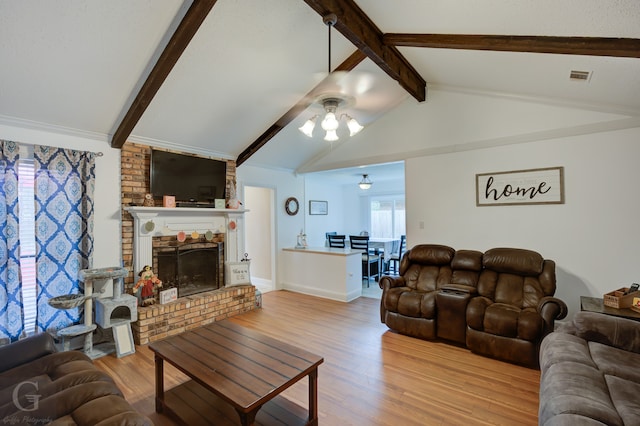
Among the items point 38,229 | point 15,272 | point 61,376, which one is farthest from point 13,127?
point 61,376

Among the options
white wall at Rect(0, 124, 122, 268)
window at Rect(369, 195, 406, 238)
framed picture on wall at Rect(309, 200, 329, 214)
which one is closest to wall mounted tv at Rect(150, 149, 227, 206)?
white wall at Rect(0, 124, 122, 268)

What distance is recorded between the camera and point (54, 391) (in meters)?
1.61

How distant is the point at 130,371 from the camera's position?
8.96 ft

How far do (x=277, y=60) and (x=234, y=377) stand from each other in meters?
2.95

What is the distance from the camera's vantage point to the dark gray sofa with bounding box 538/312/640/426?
136cm

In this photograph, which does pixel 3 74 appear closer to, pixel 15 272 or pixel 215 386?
pixel 15 272

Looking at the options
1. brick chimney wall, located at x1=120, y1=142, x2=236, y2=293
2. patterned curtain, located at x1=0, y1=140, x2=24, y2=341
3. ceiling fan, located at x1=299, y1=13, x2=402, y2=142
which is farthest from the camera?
brick chimney wall, located at x1=120, y1=142, x2=236, y2=293

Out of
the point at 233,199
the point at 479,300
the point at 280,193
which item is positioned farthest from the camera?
the point at 280,193

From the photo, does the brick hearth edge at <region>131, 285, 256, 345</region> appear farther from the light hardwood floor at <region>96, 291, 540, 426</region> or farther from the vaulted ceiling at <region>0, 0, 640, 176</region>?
the vaulted ceiling at <region>0, 0, 640, 176</region>

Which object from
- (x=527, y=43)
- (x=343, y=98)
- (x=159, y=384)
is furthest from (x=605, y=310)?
(x=159, y=384)

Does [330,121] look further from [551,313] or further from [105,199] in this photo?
[105,199]

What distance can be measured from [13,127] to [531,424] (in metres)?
5.04

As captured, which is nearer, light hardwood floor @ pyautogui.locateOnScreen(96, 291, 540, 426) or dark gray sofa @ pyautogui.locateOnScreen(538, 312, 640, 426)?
dark gray sofa @ pyautogui.locateOnScreen(538, 312, 640, 426)

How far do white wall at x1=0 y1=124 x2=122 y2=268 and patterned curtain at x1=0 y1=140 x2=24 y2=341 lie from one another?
0.49 metres
